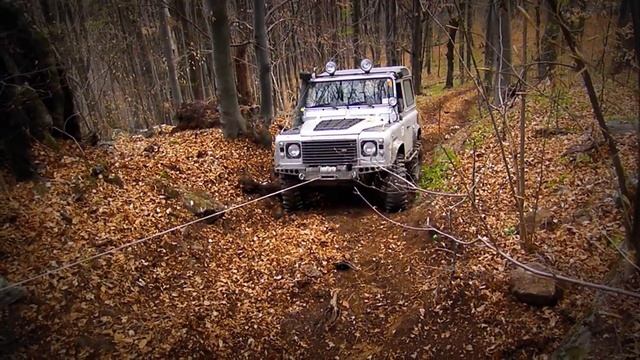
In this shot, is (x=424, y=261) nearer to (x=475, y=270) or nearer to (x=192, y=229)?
(x=475, y=270)

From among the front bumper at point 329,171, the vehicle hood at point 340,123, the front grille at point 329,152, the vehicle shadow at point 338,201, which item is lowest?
the vehicle shadow at point 338,201

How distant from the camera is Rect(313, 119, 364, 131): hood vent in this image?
7070 mm

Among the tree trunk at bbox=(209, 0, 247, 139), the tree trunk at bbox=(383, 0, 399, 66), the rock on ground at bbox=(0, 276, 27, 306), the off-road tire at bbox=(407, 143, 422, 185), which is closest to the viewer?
the rock on ground at bbox=(0, 276, 27, 306)

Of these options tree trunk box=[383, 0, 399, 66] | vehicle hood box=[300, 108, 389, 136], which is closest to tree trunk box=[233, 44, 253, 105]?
vehicle hood box=[300, 108, 389, 136]

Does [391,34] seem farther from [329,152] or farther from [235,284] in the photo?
[235,284]

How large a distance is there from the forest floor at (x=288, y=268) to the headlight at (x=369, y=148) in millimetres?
1064

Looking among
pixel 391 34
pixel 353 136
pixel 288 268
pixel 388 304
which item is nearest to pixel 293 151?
pixel 353 136

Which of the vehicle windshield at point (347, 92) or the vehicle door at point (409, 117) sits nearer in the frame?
the vehicle windshield at point (347, 92)

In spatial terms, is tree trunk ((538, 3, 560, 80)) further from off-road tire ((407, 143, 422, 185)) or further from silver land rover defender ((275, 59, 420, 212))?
off-road tire ((407, 143, 422, 185))

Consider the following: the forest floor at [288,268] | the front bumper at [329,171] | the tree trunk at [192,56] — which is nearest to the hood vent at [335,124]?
the front bumper at [329,171]

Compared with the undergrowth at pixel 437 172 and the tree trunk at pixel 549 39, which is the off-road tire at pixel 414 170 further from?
the tree trunk at pixel 549 39

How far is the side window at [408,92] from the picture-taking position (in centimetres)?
866

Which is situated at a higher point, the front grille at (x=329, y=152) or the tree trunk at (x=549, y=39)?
the tree trunk at (x=549, y=39)

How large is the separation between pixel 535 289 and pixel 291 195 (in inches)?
160
